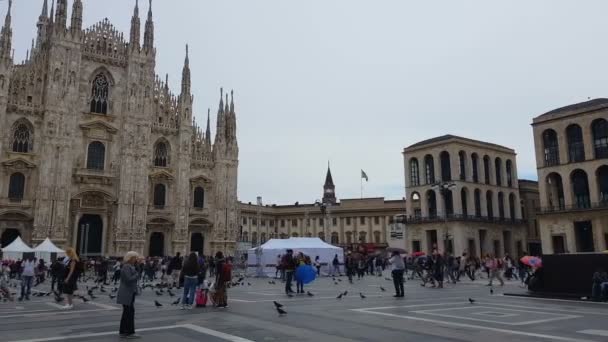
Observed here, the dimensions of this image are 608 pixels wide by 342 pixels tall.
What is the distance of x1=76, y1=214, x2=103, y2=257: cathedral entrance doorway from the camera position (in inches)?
1660

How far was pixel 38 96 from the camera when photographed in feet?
136

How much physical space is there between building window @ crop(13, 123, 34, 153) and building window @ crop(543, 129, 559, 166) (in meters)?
50.7

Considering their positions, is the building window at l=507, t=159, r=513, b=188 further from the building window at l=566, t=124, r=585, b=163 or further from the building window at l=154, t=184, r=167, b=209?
the building window at l=154, t=184, r=167, b=209

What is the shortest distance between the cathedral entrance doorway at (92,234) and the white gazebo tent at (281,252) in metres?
16.5

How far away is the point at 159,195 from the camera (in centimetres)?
4684

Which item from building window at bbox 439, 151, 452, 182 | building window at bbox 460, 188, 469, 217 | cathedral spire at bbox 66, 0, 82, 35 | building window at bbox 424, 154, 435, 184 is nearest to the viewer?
cathedral spire at bbox 66, 0, 82, 35

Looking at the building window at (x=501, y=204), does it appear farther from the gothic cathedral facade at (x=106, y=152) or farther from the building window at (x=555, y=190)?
the gothic cathedral facade at (x=106, y=152)

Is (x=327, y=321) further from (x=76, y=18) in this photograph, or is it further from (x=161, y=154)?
(x=76, y=18)

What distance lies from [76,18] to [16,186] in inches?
630

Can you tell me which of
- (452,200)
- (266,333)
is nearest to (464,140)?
(452,200)

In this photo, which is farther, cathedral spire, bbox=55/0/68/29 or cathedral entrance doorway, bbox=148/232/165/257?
cathedral entrance doorway, bbox=148/232/165/257

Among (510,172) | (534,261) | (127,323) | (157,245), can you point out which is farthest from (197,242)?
(510,172)

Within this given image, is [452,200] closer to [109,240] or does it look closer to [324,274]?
[324,274]

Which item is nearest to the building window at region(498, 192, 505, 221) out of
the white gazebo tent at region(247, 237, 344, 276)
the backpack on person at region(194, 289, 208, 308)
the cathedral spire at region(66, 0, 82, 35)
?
the white gazebo tent at region(247, 237, 344, 276)
